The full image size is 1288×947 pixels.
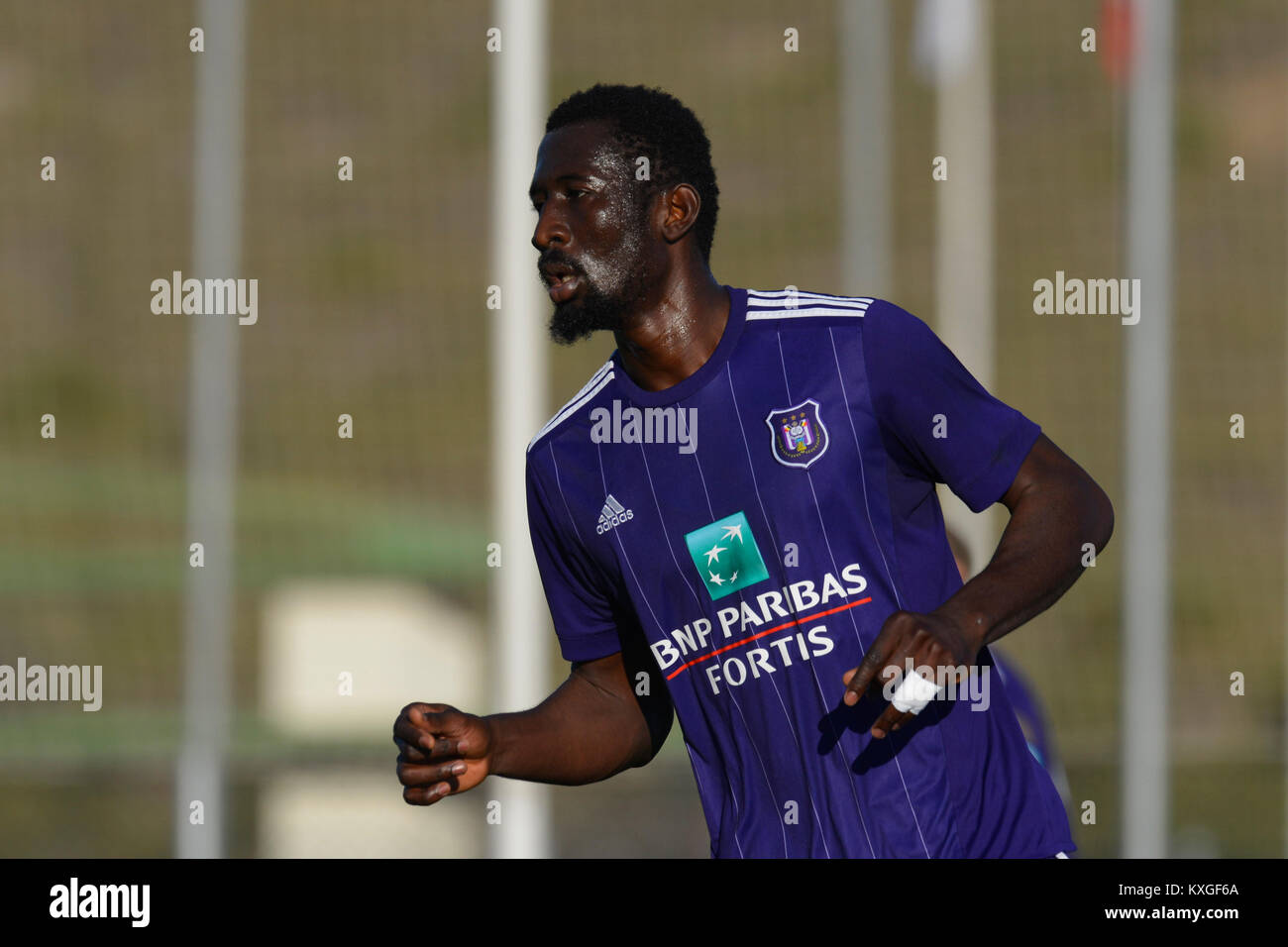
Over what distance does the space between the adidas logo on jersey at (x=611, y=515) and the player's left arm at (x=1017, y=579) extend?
0.54m

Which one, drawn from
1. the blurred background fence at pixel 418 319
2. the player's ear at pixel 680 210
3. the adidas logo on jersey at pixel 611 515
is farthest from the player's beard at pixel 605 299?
the blurred background fence at pixel 418 319

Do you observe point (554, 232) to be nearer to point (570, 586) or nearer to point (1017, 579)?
point (570, 586)

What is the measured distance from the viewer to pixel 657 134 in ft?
11.9

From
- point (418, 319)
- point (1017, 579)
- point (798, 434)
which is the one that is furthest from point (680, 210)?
point (418, 319)

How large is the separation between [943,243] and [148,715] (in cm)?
657

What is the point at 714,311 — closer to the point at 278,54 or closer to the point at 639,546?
the point at 639,546

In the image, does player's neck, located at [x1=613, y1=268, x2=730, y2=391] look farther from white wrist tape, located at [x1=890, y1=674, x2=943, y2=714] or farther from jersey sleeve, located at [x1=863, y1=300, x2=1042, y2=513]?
white wrist tape, located at [x1=890, y1=674, x2=943, y2=714]

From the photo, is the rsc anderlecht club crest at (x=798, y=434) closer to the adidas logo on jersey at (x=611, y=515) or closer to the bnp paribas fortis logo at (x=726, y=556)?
the bnp paribas fortis logo at (x=726, y=556)

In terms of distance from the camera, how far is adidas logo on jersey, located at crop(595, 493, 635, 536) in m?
3.47

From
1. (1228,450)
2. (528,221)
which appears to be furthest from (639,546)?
(1228,450)

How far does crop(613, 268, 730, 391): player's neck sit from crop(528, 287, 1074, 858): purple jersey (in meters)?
0.03

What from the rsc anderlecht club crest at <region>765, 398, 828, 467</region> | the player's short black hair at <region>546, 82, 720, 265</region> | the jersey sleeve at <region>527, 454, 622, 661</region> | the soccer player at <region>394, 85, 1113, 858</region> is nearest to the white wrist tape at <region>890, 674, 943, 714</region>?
the soccer player at <region>394, 85, 1113, 858</region>

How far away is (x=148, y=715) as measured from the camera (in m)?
13.2

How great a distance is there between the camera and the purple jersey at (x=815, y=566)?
324 centimetres
